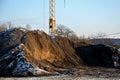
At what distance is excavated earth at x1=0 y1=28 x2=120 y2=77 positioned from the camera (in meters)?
25.4

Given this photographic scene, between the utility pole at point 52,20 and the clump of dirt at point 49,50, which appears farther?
the utility pole at point 52,20

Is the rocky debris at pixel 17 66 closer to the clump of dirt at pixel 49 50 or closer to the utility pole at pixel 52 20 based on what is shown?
the clump of dirt at pixel 49 50

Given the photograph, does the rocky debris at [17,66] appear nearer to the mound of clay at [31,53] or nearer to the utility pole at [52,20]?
the mound of clay at [31,53]

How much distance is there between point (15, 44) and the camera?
2986 cm

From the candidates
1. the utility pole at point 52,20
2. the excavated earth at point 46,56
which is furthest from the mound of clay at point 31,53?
the utility pole at point 52,20

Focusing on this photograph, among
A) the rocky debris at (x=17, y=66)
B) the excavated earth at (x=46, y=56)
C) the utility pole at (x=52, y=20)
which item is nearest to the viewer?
the rocky debris at (x=17, y=66)

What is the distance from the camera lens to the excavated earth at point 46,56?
998 inches

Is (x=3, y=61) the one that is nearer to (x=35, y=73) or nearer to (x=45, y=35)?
(x=35, y=73)

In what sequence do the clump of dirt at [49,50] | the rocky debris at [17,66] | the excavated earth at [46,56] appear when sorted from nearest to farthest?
the rocky debris at [17,66]
the excavated earth at [46,56]
the clump of dirt at [49,50]

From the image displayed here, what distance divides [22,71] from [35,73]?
1120 millimetres

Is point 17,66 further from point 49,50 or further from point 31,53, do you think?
point 49,50

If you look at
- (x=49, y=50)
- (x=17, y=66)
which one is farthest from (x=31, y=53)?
(x=17, y=66)

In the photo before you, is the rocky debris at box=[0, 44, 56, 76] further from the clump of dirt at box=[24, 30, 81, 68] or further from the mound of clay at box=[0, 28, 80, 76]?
the clump of dirt at box=[24, 30, 81, 68]

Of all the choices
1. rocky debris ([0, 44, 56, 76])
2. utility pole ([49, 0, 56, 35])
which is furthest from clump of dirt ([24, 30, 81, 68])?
utility pole ([49, 0, 56, 35])
